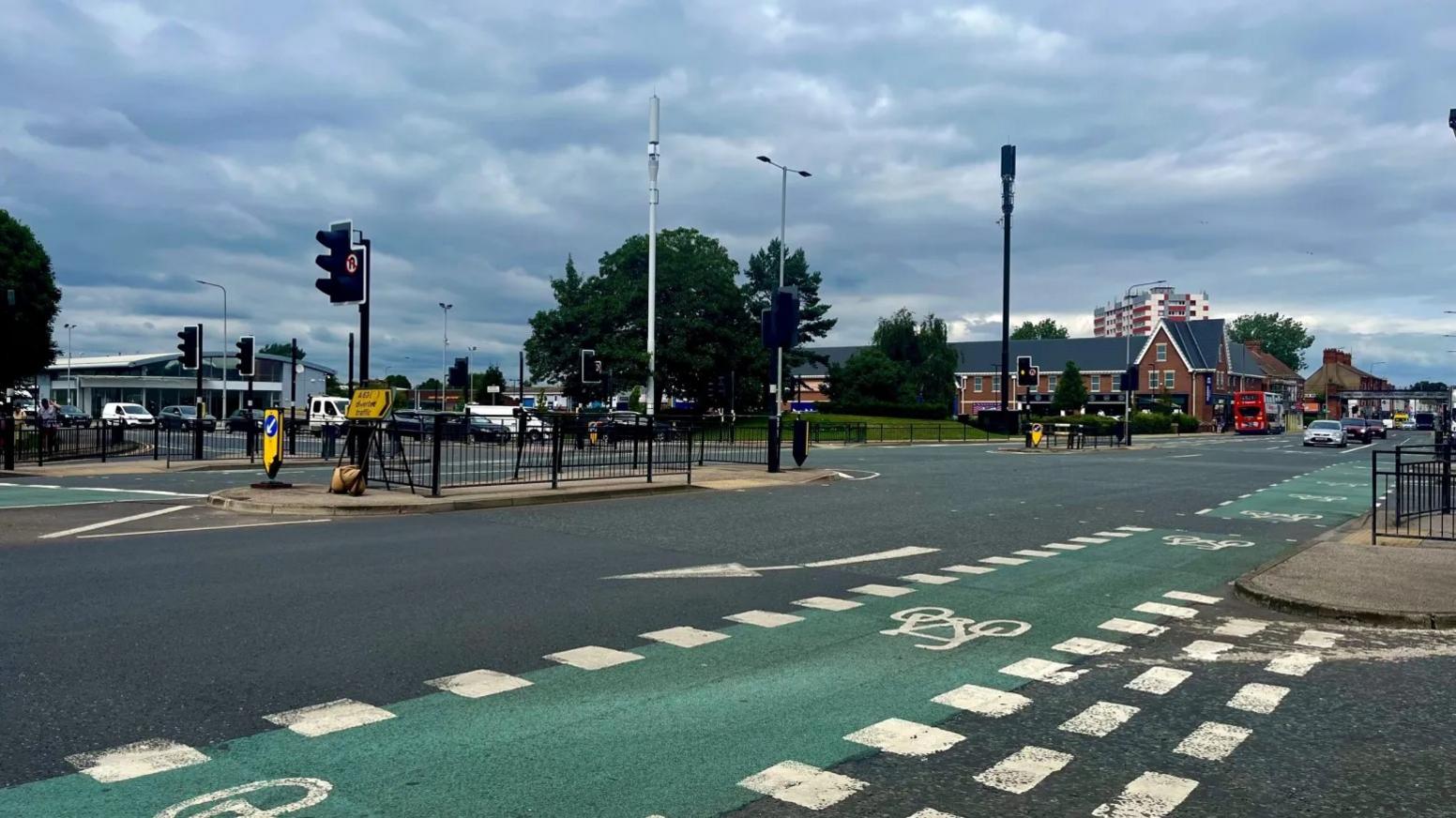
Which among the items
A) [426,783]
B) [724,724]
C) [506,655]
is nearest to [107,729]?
[426,783]

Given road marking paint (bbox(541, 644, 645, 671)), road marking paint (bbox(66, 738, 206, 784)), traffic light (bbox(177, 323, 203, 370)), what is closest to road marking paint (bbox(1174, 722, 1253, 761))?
road marking paint (bbox(541, 644, 645, 671))

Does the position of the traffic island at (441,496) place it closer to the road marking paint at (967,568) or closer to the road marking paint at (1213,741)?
the road marking paint at (967,568)

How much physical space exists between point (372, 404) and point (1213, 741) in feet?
46.2

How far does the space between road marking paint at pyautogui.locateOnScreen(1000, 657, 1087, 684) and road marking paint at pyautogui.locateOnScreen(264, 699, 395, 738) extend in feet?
11.7

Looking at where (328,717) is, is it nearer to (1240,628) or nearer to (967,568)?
(1240,628)

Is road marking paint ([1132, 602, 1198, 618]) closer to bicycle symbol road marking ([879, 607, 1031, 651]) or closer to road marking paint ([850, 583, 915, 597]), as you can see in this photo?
bicycle symbol road marking ([879, 607, 1031, 651])

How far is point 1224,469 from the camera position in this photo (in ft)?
93.0

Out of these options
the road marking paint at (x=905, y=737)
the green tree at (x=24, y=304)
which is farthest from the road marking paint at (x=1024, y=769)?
the green tree at (x=24, y=304)

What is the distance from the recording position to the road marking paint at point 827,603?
27.1ft

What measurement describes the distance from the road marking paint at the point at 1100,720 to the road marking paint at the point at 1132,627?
2082 millimetres

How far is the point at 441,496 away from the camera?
16.3 m

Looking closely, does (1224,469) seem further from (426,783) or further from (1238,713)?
(426,783)

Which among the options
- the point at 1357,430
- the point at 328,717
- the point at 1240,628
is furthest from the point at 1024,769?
the point at 1357,430

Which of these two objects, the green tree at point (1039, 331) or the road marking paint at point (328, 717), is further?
the green tree at point (1039, 331)
